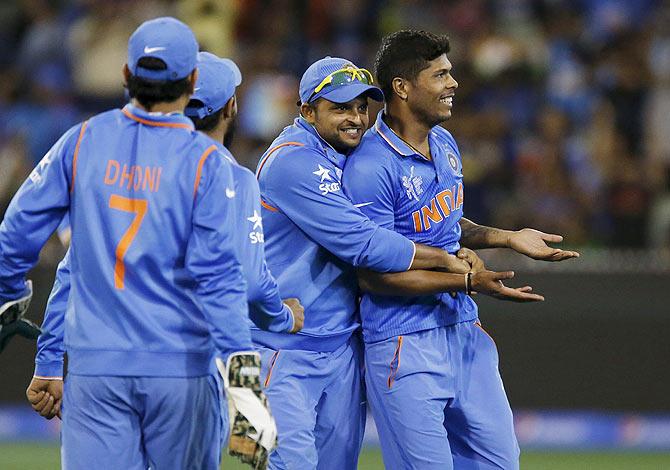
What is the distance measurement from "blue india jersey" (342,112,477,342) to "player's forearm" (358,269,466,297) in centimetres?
15

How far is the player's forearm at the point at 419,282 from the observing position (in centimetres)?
529

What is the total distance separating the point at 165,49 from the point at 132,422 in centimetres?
129

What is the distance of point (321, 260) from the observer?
548 centimetres

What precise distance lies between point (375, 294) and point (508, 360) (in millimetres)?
4348

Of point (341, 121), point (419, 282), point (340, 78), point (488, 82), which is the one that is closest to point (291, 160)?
point (341, 121)

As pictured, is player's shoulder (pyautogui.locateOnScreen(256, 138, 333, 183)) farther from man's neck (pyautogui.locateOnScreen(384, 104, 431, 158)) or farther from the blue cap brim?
man's neck (pyautogui.locateOnScreen(384, 104, 431, 158))

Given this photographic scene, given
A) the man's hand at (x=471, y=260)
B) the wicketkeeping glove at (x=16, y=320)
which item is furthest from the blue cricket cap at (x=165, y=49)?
the man's hand at (x=471, y=260)

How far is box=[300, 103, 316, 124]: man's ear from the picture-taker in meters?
5.61

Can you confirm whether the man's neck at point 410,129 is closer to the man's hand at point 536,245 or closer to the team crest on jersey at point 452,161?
the team crest on jersey at point 452,161

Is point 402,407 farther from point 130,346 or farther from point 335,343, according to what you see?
point 130,346

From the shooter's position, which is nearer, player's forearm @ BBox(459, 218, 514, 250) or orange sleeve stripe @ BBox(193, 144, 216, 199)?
orange sleeve stripe @ BBox(193, 144, 216, 199)

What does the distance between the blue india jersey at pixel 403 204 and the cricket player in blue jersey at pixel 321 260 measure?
9 cm

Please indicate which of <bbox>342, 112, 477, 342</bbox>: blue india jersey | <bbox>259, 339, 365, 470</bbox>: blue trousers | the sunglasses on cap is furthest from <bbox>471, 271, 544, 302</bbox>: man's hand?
the sunglasses on cap

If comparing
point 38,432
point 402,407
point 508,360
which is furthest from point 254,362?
point 38,432
